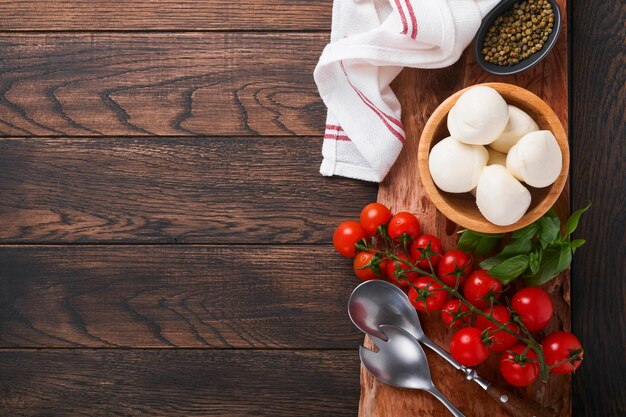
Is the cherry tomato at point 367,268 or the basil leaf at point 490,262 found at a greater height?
the basil leaf at point 490,262

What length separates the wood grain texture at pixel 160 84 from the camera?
2.95 ft

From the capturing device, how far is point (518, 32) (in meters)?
0.77

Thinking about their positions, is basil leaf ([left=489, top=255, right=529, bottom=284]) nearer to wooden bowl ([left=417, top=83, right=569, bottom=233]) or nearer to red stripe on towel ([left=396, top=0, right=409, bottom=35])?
wooden bowl ([left=417, top=83, right=569, bottom=233])

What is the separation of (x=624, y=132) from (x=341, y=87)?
14.7 inches

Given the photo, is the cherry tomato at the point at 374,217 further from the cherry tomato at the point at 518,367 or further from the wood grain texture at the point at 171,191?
the cherry tomato at the point at 518,367

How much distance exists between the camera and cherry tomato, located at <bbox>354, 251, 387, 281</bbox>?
82 cm

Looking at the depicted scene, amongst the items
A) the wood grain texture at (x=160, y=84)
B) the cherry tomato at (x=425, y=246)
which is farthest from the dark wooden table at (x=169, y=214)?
the cherry tomato at (x=425, y=246)

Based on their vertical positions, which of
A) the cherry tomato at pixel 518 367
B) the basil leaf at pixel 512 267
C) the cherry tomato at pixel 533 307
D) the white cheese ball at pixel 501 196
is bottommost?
the cherry tomato at pixel 518 367

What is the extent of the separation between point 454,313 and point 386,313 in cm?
10

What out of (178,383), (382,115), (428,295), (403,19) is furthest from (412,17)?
(178,383)

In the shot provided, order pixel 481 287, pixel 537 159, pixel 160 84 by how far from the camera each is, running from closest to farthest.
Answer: pixel 537 159
pixel 481 287
pixel 160 84

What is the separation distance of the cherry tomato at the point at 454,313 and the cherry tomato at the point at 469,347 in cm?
2

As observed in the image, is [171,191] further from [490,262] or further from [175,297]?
[490,262]

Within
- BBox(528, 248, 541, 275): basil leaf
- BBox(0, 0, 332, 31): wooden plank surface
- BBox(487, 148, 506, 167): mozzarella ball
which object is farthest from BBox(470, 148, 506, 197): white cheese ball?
BBox(0, 0, 332, 31): wooden plank surface
